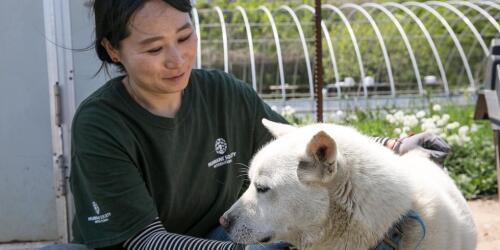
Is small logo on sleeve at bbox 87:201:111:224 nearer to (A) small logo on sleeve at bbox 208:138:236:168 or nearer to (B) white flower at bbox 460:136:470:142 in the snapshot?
(A) small logo on sleeve at bbox 208:138:236:168

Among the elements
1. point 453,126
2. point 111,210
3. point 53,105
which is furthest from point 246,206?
point 453,126

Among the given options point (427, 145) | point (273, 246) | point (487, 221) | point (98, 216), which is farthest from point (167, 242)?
point (487, 221)

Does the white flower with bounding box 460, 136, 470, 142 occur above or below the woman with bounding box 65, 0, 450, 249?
below

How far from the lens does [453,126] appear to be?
6.38 meters

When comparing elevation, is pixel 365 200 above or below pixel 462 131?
above

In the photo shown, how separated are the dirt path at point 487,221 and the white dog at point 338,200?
2.06 meters

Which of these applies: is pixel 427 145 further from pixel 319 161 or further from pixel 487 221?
pixel 487 221

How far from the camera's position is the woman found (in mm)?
2414

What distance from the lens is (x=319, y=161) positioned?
7.41 feet

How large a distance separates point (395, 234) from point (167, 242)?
767 millimetres

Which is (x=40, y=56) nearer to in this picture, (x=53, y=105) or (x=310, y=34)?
(x=53, y=105)

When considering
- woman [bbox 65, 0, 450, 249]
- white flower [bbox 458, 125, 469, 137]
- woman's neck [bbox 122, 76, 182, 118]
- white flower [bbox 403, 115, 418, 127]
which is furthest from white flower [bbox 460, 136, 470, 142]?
woman's neck [bbox 122, 76, 182, 118]

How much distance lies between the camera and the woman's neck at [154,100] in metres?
2.66

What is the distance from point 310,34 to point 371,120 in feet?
17.6
